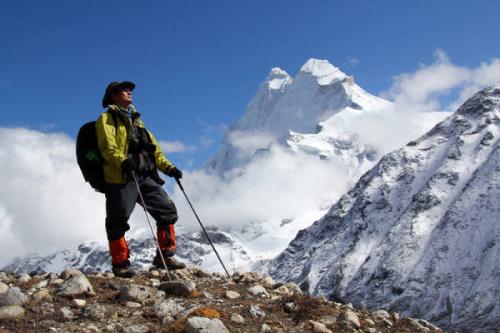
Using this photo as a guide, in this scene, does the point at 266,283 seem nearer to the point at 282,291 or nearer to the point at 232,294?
the point at 282,291

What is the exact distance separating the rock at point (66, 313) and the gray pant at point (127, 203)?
2.47m

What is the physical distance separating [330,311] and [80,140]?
601cm

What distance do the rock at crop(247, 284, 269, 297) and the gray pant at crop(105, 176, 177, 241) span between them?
2.36 m

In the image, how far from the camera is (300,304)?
10977mm

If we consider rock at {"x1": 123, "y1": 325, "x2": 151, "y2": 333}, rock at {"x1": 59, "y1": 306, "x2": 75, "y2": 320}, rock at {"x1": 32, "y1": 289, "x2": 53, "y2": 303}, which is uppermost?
rock at {"x1": 32, "y1": 289, "x2": 53, "y2": 303}

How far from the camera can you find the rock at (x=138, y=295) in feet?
33.8

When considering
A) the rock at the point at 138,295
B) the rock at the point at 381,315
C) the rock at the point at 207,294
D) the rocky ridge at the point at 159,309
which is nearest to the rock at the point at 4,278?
the rocky ridge at the point at 159,309

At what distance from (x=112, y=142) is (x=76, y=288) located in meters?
2.88

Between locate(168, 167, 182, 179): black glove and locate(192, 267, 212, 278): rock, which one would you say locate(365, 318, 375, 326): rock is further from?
locate(168, 167, 182, 179): black glove

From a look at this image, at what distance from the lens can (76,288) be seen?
420 inches

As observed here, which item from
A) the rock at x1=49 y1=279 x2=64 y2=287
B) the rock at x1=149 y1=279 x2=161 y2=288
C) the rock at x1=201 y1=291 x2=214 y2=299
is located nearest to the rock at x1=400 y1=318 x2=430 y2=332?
the rock at x1=201 y1=291 x2=214 y2=299

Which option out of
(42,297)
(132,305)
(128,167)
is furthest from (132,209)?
(42,297)

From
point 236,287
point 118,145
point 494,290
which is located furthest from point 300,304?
point 494,290

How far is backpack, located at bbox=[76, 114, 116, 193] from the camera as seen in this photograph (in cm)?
1170
